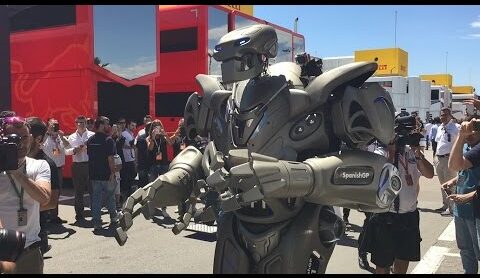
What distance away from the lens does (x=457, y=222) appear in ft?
13.1

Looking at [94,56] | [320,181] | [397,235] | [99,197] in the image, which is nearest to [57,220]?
[99,197]

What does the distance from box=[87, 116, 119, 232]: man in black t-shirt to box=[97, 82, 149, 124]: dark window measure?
2.86 m

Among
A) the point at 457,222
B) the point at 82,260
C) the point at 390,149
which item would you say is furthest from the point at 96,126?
the point at 457,222

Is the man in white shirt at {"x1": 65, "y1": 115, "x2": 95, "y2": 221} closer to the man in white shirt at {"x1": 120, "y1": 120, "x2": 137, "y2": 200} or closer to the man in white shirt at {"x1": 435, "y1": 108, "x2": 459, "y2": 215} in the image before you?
the man in white shirt at {"x1": 120, "y1": 120, "x2": 137, "y2": 200}

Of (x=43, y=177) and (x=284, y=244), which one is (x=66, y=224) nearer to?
(x=43, y=177)

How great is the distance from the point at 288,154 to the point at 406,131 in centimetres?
157

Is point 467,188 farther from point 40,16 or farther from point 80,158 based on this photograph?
point 40,16

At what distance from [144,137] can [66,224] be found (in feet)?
7.28

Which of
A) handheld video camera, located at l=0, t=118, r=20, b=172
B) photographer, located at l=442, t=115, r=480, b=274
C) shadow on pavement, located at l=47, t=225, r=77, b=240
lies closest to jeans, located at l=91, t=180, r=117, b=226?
shadow on pavement, located at l=47, t=225, r=77, b=240

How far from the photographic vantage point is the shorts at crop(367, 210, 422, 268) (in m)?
3.53

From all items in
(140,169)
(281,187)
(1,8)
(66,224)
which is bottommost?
(66,224)

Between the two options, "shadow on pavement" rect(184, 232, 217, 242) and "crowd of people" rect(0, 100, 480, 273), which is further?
"shadow on pavement" rect(184, 232, 217, 242)

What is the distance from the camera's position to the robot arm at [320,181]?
196cm

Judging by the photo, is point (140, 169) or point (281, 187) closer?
point (281, 187)
